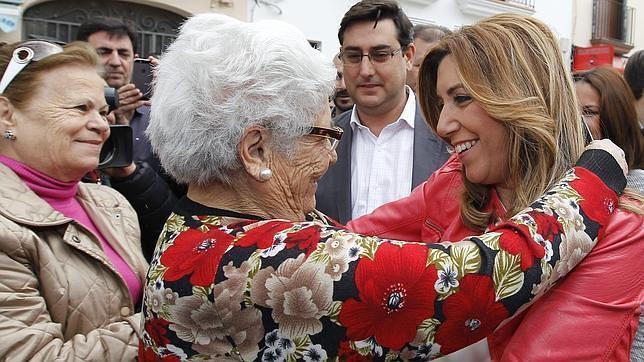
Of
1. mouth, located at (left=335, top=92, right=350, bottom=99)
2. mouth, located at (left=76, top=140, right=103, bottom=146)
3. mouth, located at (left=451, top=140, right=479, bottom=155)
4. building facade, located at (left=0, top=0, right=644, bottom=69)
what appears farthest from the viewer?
building facade, located at (left=0, top=0, right=644, bottom=69)

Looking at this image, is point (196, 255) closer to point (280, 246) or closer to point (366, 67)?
point (280, 246)

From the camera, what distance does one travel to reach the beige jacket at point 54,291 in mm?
1858

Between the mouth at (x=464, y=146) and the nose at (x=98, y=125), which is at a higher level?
the mouth at (x=464, y=146)

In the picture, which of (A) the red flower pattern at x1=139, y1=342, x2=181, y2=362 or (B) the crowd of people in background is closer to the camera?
(B) the crowd of people in background

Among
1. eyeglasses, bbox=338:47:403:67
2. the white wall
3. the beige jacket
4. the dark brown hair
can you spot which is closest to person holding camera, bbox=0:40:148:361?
the beige jacket

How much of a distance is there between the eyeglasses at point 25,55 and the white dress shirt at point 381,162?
154 centimetres

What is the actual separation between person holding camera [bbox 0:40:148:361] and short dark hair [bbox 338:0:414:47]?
1506mm

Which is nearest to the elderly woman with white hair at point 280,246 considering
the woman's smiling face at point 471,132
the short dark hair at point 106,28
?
the woman's smiling face at point 471,132

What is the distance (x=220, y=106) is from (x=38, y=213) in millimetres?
942

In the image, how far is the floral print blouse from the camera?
1.31 m

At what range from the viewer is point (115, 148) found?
287 centimetres

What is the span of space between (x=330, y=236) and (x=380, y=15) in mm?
2439

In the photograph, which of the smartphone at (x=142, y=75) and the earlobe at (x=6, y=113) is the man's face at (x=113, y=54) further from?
the earlobe at (x=6, y=113)

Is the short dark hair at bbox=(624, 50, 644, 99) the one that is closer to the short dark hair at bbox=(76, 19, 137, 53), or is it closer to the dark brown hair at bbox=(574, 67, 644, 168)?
the dark brown hair at bbox=(574, 67, 644, 168)
